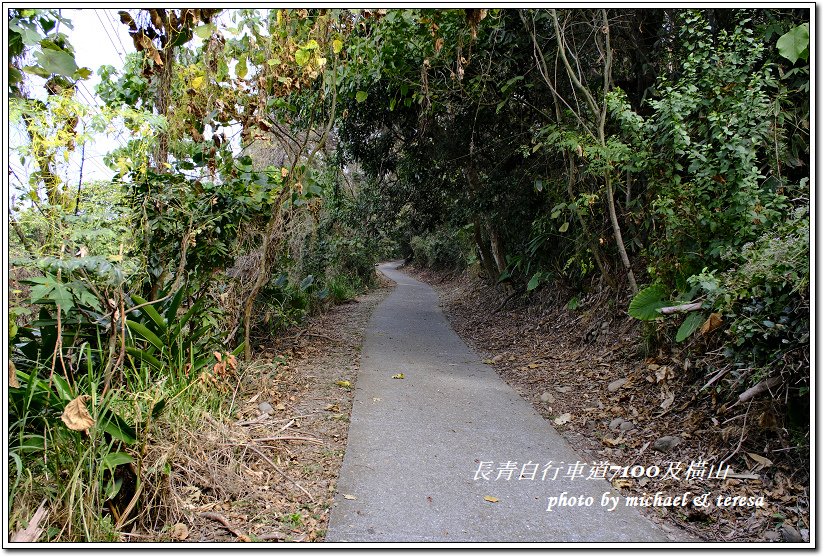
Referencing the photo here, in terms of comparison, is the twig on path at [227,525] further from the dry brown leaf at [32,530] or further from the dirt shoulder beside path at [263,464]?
the dry brown leaf at [32,530]

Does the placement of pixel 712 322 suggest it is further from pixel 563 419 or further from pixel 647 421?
pixel 563 419

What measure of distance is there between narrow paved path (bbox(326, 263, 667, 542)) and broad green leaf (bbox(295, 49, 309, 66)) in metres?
3.46

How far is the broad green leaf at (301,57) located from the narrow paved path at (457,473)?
3.46 m

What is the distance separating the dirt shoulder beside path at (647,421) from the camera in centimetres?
320

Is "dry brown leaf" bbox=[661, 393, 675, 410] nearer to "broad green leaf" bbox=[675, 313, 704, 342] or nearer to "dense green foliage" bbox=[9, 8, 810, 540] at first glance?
"dense green foliage" bbox=[9, 8, 810, 540]

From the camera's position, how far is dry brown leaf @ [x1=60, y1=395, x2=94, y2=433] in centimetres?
264

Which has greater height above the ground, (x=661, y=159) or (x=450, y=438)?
(x=661, y=159)

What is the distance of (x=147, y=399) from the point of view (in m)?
3.35

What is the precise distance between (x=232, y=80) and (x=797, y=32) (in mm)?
4608

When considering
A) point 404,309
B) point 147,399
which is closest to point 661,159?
point 147,399

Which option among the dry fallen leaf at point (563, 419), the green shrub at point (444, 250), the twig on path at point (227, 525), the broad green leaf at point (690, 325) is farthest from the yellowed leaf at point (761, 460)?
the green shrub at point (444, 250)

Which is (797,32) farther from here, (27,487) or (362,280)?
(362,280)

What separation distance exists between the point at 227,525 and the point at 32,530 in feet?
3.09

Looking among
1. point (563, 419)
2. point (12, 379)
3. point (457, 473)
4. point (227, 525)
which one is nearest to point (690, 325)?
point (563, 419)
